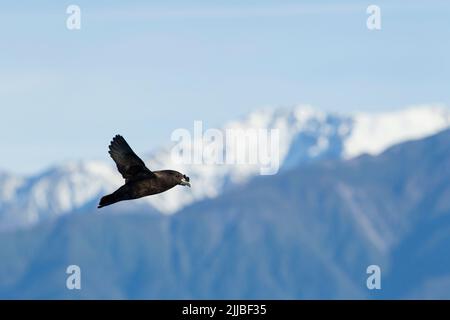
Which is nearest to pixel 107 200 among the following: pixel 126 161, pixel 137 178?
pixel 137 178

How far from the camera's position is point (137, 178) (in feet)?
94.1

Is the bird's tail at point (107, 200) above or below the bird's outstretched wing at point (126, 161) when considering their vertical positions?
below

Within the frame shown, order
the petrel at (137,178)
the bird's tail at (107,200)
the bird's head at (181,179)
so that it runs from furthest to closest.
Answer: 1. the bird's head at (181,179)
2. the petrel at (137,178)
3. the bird's tail at (107,200)

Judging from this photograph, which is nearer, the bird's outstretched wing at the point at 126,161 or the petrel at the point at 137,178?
the petrel at the point at 137,178

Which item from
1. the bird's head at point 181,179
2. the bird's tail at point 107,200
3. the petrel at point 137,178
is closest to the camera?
the bird's tail at point 107,200

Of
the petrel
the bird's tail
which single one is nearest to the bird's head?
the petrel

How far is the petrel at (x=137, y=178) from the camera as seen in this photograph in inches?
1109

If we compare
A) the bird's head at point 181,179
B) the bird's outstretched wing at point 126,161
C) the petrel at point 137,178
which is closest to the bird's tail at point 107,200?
the petrel at point 137,178

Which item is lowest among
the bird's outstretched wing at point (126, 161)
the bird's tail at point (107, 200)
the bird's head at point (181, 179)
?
the bird's tail at point (107, 200)

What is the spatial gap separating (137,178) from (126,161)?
583mm

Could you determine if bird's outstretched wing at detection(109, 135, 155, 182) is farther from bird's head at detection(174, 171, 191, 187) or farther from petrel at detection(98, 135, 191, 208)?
bird's head at detection(174, 171, 191, 187)

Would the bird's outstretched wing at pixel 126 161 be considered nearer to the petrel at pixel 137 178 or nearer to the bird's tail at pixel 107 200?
the petrel at pixel 137 178
